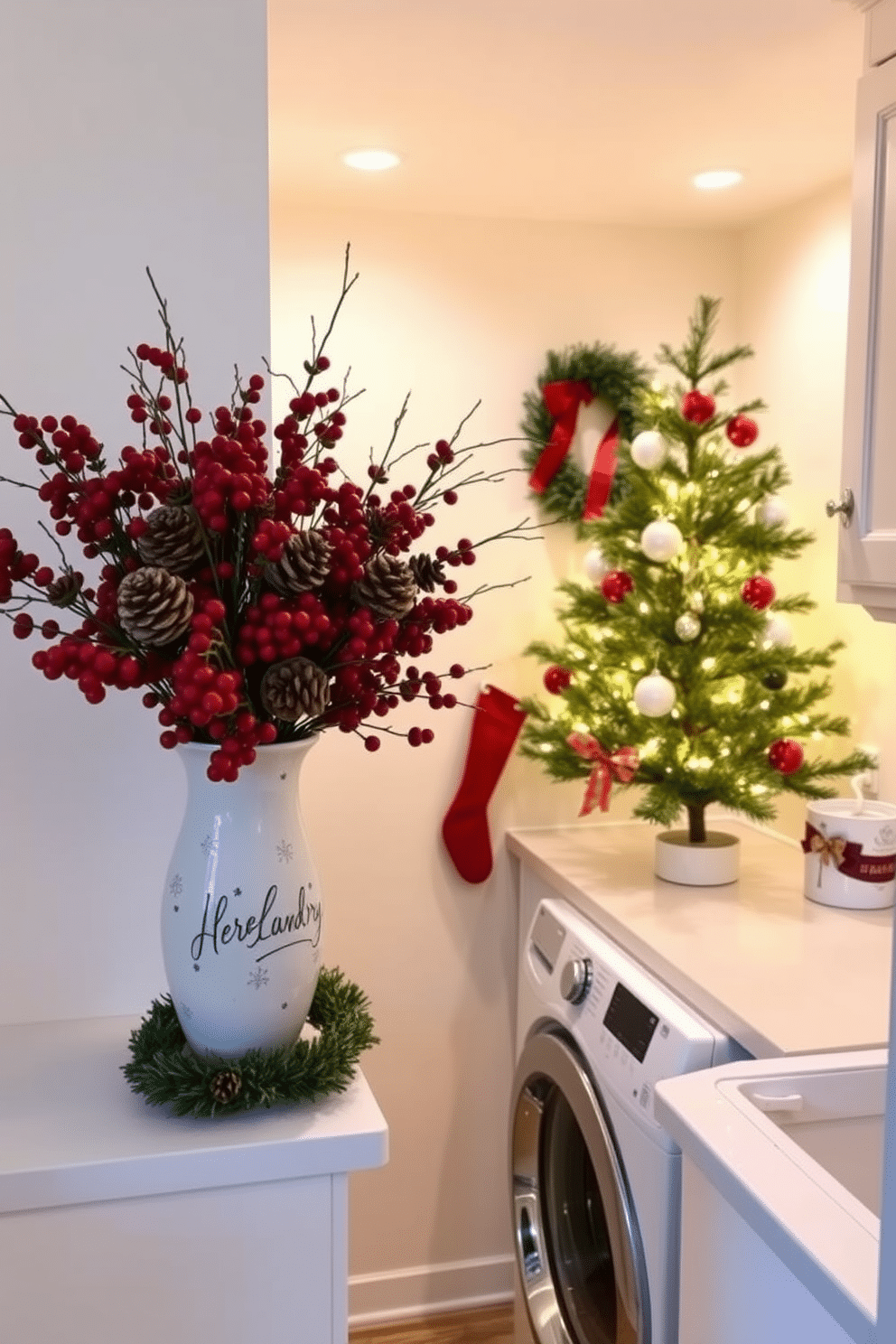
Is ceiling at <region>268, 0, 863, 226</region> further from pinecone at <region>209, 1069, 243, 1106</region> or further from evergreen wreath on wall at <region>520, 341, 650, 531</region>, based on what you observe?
pinecone at <region>209, 1069, 243, 1106</region>

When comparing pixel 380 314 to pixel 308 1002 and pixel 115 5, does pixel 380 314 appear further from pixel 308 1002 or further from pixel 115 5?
pixel 308 1002

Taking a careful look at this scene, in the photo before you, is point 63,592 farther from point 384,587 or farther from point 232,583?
point 384,587

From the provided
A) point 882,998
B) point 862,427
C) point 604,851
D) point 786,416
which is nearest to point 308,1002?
point 882,998

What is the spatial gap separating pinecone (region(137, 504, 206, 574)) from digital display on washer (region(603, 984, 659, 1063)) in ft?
3.69

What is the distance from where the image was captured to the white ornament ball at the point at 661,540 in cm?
219

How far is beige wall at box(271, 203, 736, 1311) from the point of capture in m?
2.56

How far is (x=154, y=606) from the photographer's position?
0.88 m

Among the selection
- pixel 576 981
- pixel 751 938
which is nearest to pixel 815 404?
pixel 751 938

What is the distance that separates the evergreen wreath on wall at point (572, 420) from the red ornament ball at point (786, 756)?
2.29 feet

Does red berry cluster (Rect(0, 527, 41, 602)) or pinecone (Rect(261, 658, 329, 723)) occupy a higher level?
red berry cluster (Rect(0, 527, 41, 602))

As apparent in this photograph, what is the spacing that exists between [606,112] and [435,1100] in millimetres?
2038

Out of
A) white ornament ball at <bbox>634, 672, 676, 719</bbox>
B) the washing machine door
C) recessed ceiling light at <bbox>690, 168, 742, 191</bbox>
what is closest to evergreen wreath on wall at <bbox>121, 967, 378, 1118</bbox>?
the washing machine door

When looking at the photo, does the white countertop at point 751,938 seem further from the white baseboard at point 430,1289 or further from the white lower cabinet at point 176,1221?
the white baseboard at point 430,1289

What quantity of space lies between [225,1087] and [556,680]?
1.45m
